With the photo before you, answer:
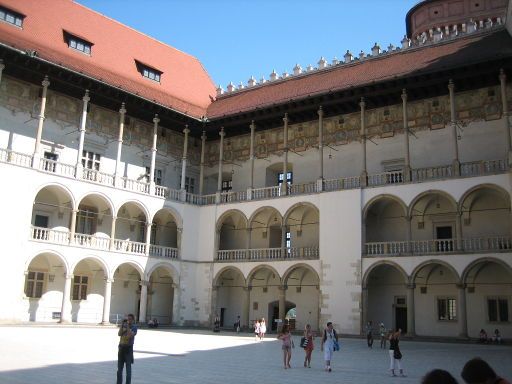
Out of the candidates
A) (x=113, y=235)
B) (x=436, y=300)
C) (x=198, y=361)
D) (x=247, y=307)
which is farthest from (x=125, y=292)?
(x=198, y=361)

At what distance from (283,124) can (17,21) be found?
13.5 meters

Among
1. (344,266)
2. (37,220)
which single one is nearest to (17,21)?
(37,220)

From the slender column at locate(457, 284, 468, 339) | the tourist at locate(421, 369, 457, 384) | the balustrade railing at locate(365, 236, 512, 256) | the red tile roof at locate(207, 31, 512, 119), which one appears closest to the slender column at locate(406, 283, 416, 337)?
the balustrade railing at locate(365, 236, 512, 256)

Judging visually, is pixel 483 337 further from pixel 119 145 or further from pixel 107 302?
pixel 119 145

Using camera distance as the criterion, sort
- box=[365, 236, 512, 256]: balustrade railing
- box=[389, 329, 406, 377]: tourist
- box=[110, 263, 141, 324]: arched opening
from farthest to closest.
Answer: box=[110, 263, 141, 324]: arched opening → box=[365, 236, 512, 256]: balustrade railing → box=[389, 329, 406, 377]: tourist

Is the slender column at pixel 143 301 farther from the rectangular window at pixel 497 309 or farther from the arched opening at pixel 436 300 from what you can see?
the rectangular window at pixel 497 309

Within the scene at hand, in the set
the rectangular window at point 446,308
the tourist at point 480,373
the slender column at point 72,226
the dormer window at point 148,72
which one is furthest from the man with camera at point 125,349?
the dormer window at point 148,72

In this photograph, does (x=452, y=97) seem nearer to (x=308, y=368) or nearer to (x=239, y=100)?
(x=239, y=100)

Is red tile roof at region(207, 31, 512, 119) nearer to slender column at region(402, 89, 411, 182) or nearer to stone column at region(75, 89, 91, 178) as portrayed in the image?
slender column at region(402, 89, 411, 182)

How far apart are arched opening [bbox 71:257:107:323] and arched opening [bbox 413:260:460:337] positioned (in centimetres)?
1399

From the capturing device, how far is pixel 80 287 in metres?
26.5

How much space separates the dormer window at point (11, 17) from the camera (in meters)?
25.3

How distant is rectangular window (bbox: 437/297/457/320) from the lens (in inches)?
925

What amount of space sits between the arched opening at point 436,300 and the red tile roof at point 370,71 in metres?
8.60
